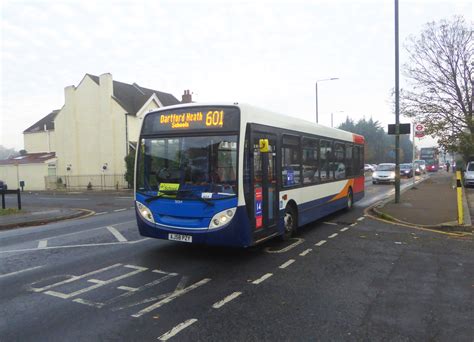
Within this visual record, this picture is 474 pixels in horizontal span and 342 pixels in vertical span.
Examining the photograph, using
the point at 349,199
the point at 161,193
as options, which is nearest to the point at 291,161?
the point at 161,193

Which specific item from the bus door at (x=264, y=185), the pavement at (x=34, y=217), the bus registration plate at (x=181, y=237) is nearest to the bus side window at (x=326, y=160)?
the bus door at (x=264, y=185)

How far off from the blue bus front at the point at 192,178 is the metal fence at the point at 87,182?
2697 centimetres

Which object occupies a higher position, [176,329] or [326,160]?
[326,160]

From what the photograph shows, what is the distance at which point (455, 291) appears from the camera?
17.6 feet

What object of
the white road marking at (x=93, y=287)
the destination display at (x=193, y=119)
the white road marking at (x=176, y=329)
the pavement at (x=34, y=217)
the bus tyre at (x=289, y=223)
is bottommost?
the pavement at (x=34, y=217)

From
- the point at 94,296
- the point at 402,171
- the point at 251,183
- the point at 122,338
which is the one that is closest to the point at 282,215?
the point at 251,183

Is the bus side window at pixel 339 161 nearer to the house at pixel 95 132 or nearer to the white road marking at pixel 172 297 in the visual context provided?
the white road marking at pixel 172 297

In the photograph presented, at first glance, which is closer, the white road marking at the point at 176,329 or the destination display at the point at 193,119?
the white road marking at the point at 176,329

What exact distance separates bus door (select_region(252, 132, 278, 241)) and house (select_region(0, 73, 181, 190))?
27.4 metres

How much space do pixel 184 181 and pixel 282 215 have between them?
7.98 feet

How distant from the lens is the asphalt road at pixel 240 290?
420 centimetres

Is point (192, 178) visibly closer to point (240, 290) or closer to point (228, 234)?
point (228, 234)

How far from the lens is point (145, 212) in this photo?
727 cm

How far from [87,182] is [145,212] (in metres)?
31.0
